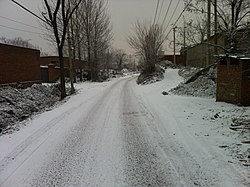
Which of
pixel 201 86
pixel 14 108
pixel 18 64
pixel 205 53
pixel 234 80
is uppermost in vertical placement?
pixel 205 53

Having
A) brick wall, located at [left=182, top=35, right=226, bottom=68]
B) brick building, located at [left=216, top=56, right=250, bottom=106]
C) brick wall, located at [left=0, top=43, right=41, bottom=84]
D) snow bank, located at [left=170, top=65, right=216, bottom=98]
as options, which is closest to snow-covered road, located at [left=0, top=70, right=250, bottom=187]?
brick building, located at [left=216, top=56, right=250, bottom=106]

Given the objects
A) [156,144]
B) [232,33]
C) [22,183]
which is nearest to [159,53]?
[232,33]

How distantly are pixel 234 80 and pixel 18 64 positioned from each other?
60.0 ft

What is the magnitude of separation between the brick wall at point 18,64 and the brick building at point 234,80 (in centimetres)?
1515

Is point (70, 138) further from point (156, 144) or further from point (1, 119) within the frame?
point (1, 119)

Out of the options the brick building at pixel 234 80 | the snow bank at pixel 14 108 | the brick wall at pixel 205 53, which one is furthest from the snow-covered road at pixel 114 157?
the brick wall at pixel 205 53

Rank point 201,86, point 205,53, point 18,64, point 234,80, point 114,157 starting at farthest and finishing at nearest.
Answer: point 205,53, point 18,64, point 201,86, point 234,80, point 114,157

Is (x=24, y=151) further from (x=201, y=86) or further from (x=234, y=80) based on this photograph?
(x=201, y=86)

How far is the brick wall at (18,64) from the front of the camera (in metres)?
22.0

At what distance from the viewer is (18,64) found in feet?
81.2

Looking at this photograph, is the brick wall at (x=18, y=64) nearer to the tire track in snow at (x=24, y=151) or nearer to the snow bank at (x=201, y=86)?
the snow bank at (x=201, y=86)

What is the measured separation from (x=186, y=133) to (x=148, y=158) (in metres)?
2.22

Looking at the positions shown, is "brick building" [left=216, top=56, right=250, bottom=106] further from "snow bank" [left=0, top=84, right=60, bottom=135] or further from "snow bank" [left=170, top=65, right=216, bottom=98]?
"snow bank" [left=0, top=84, right=60, bottom=135]

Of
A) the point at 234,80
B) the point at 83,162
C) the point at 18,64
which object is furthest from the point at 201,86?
the point at 18,64
